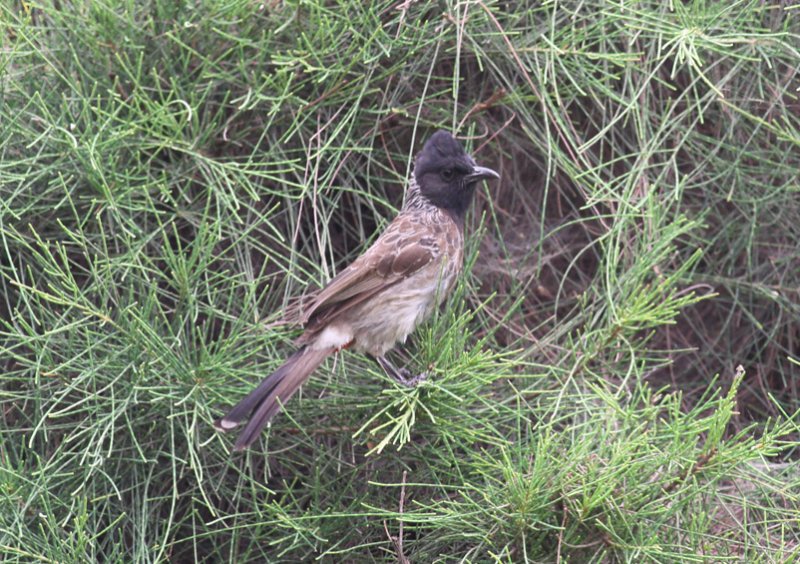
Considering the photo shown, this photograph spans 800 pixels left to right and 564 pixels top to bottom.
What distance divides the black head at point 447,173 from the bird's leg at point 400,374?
22.0 inches

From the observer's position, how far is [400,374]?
10.4ft

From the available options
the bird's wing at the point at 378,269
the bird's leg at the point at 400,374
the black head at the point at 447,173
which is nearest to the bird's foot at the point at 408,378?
the bird's leg at the point at 400,374

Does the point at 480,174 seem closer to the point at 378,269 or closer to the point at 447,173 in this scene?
the point at 447,173

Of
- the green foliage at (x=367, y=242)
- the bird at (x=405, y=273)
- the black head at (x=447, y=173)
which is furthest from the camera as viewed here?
the black head at (x=447, y=173)

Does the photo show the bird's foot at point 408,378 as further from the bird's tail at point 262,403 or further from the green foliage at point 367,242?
the bird's tail at point 262,403

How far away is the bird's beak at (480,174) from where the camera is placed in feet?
11.2

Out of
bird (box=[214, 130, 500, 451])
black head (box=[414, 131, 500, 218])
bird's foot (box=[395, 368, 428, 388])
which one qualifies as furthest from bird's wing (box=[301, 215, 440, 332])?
bird's foot (box=[395, 368, 428, 388])

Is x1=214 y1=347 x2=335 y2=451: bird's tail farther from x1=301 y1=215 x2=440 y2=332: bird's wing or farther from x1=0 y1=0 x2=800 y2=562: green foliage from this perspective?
x1=301 y1=215 x2=440 y2=332: bird's wing

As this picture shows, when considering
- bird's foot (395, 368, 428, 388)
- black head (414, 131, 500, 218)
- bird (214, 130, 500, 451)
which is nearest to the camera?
bird's foot (395, 368, 428, 388)

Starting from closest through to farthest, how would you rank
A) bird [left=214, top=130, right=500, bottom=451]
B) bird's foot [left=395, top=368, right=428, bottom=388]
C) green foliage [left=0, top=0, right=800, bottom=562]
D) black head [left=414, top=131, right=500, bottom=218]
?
green foliage [left=0, top=0, right=800, bottom=562] < bird's foot [left=395, top=368, right=428, bottom=388] < bird [left=214, top=130, right=500, bottom=451] < black head [left=414, top=131, right=500, bottom=218]

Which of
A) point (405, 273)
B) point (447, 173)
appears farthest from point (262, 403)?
point (447, 173)

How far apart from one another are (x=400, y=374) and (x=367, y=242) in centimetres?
45

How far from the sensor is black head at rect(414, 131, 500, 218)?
11.2 feet

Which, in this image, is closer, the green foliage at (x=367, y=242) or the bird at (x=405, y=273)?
the green foliage at (x=367, y=242)
